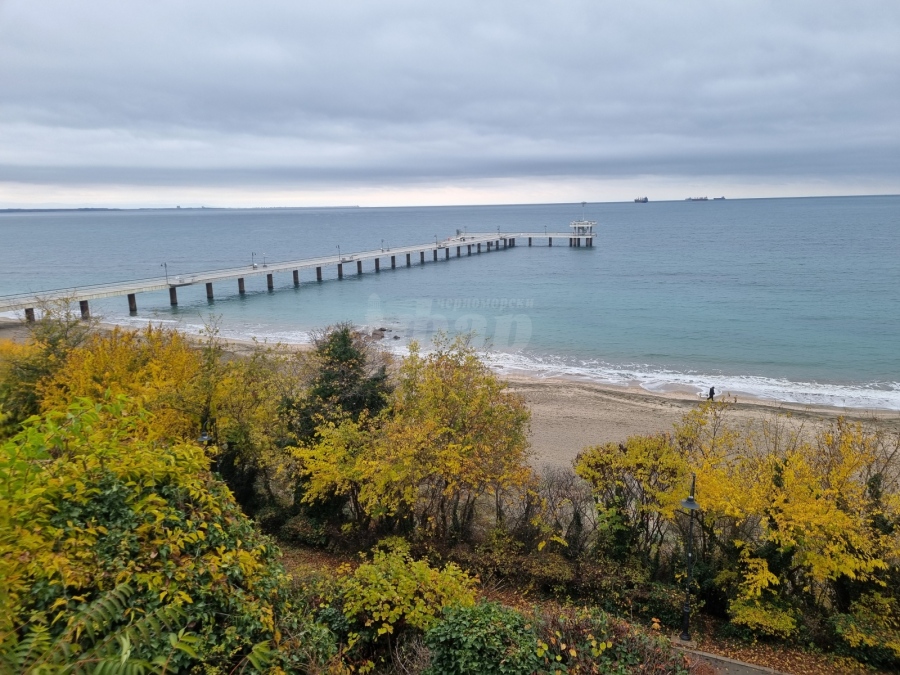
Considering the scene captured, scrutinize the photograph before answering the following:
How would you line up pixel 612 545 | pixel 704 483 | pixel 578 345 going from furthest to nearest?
pixel 578 345
pixel 612 545
pixel 704 483

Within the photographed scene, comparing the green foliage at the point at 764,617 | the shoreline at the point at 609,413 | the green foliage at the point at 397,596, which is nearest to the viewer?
the green foliage at the point at 397,596

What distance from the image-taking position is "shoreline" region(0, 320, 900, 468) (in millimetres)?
23188

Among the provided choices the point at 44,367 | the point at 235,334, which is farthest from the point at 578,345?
the point at 44,367

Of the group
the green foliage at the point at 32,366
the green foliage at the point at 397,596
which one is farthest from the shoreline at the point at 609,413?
the green foliage at the point at 397,596

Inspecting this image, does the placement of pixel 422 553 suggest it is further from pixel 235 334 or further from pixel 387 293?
pixel 387 293

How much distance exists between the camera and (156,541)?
5.21m

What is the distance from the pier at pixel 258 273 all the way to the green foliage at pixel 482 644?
23.3 metres

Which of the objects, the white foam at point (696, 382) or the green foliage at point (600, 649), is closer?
the green foliage at point (600, 649)

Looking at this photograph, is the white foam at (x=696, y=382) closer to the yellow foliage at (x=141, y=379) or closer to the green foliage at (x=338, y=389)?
the yellow foliage at (x=141, y=379)

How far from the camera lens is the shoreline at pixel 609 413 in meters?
23.2

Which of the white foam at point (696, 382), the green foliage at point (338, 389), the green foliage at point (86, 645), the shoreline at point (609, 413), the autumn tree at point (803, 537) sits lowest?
the white foam at point (696, 382)

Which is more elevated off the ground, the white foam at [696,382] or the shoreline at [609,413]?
the shoreline at [609,413]

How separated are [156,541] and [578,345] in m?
39.0

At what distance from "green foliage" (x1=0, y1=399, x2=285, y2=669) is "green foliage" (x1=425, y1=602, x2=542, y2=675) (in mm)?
2679
